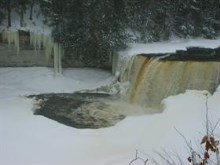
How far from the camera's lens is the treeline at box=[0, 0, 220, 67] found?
381 inches

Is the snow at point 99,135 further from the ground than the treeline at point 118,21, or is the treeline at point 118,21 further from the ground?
the treeline at point 118,21

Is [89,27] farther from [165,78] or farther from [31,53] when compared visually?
[165,78]

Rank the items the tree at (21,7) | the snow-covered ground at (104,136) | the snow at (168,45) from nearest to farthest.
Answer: the snow-covered ground at (104,136) → the snow at (168,45) → the tree at (21,7)

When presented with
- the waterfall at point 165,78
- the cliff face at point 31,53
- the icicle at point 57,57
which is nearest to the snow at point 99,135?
the waterfall at point 165,78

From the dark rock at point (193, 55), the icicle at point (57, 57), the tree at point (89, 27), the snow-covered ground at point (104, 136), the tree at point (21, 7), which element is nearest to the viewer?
the snow-covered ground at point (104, 136)

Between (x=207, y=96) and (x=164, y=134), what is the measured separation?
125 cm

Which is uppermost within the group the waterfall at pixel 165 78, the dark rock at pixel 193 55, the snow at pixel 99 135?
the dark rock at pixel 193 55

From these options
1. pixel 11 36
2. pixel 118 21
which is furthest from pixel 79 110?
pixel 11 36

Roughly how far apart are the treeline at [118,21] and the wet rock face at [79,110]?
1.24 metres

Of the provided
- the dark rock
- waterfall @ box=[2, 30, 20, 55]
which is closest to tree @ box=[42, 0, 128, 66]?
waterfall @ box=[2, 30, 20, 55]

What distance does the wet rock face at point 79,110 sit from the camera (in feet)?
24.1

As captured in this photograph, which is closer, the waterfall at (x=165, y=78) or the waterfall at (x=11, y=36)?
the waterfall at (x=165, y=78)

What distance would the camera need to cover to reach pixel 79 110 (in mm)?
7934

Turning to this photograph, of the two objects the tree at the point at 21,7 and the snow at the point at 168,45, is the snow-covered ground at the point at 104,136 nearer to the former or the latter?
the snow at the point at 168,45
